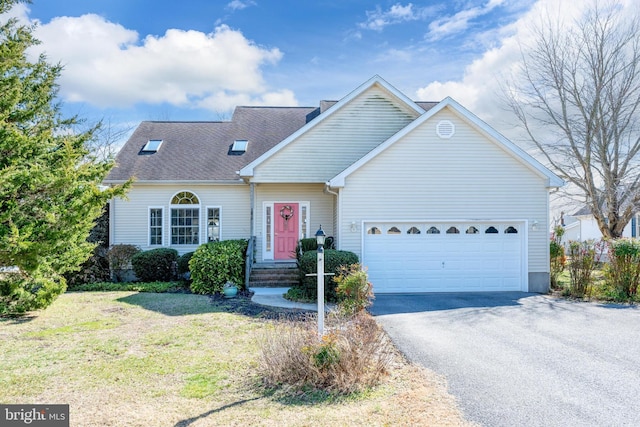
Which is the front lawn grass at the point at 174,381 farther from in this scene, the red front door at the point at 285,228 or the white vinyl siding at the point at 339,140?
the red front door at the point at 285,228

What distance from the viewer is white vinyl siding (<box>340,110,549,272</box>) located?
12781mm

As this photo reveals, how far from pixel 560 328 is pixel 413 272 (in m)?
4.79

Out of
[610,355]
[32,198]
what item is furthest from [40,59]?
[610,355]

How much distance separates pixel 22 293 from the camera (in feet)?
30.1

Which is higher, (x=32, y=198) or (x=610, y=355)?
(x=32, y=198)

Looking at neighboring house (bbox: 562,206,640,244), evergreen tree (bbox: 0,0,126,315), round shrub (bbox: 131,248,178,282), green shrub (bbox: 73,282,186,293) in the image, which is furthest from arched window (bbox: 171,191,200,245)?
neighboring house (bbox: 562,206,640,244)

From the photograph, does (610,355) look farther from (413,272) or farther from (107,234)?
(107,234)

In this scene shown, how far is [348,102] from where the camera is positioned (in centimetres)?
1505

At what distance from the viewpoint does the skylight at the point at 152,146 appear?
17328 millimetres

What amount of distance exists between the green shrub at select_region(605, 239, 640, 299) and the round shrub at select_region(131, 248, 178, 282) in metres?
14.0

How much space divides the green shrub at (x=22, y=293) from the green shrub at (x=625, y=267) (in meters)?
14.6

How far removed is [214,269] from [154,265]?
10.5 feet

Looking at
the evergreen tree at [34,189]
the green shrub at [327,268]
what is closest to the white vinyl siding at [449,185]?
the green shrub at [327,268]

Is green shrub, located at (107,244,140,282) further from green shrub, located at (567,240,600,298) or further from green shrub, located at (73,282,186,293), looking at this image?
green shrub, located at (567,240,600,298)
